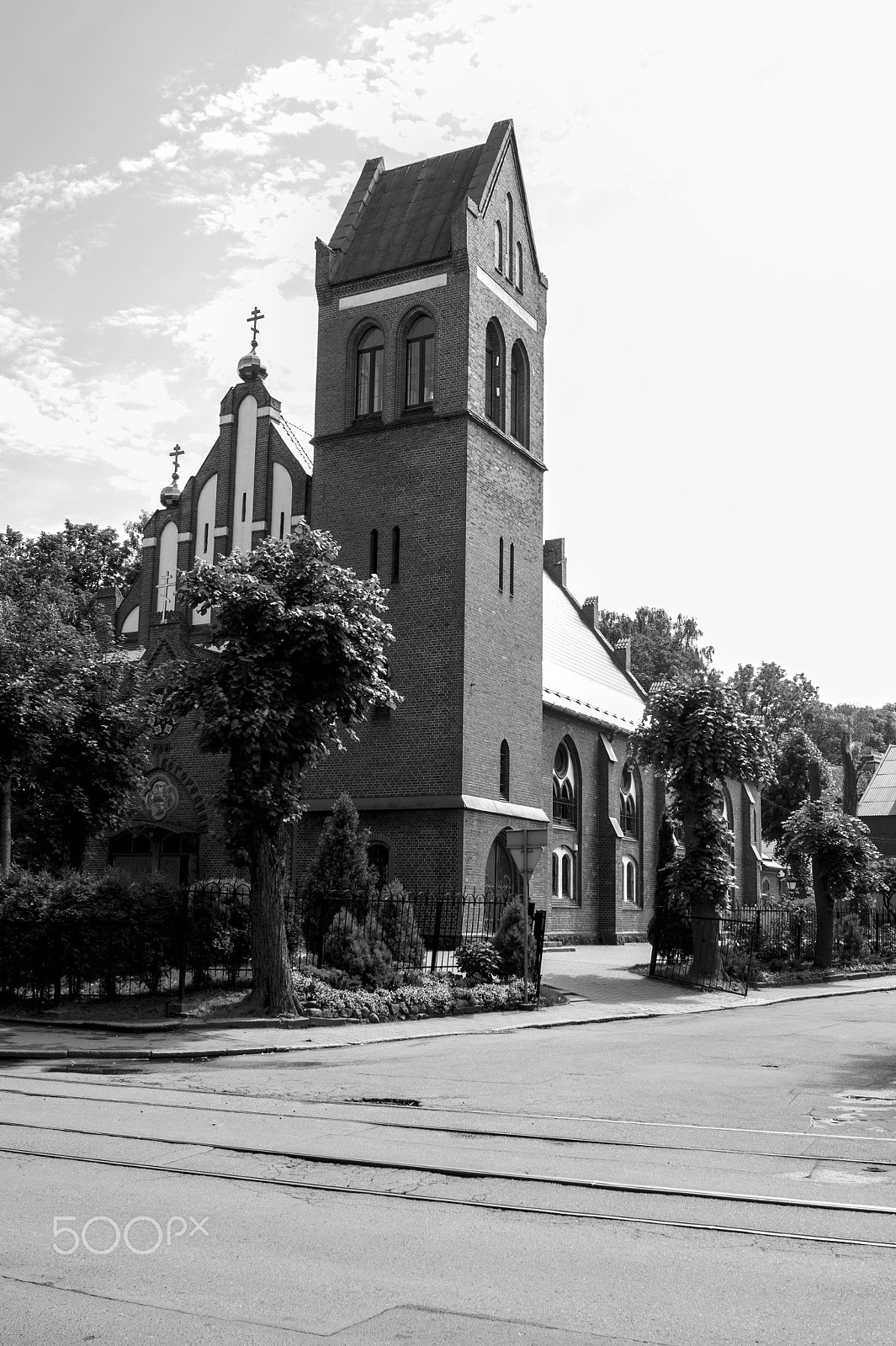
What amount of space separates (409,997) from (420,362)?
19.0 meters

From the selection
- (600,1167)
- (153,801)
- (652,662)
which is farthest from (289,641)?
(652,662)

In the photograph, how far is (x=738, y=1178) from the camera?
25.0 feet

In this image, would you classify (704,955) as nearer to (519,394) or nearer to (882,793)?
(519,394)

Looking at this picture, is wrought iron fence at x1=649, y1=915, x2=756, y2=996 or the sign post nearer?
the sign post

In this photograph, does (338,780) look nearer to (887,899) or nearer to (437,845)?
(437,845)

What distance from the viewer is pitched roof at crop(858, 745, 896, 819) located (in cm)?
6750

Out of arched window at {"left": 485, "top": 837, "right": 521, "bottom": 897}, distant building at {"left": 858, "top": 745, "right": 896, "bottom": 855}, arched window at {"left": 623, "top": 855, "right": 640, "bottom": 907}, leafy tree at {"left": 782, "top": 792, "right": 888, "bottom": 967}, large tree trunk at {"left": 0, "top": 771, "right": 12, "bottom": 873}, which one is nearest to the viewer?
large tree trunk at {"left": 0, "top": 771, "right": 12, "bottom": 873}

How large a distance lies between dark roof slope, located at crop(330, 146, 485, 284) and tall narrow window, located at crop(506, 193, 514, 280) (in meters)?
1.43

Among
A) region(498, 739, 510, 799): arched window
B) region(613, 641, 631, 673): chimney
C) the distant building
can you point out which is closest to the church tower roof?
region(498, 739, 510, 799): arched window

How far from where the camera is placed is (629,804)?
41.4m

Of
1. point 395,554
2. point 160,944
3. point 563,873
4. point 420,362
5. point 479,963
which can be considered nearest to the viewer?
point 160,944

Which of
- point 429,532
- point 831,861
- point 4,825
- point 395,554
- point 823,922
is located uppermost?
point 429,532

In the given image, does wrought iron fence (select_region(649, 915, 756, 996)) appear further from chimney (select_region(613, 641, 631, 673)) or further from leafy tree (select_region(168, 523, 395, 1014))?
chimney (select_region(613, 641, 631, 673))

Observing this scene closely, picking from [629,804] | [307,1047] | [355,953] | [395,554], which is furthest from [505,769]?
[307,1047]
